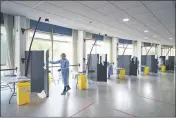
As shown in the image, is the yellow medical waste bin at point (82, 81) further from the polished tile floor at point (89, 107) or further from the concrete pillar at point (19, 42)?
the concrete pillar at point (19, 42)

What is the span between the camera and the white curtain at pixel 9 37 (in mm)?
5367

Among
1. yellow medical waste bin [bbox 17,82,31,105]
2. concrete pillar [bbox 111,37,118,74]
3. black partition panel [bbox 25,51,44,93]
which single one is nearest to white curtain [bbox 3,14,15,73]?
black partition panel [bbox 25,51,44,93]

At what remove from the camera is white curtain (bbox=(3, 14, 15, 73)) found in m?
5.37

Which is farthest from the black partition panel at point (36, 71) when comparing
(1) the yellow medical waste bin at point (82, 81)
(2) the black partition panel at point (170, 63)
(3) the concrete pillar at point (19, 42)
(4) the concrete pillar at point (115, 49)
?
(2) the black partition panel at point (170, 63)

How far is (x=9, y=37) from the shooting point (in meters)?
5.45

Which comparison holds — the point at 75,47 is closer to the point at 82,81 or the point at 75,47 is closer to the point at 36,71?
the point at 82,81

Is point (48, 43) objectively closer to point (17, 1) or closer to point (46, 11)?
point (46, 11)

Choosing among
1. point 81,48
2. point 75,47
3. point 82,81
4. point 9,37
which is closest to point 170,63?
point 81,48

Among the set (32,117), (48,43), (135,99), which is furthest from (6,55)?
(135,99)

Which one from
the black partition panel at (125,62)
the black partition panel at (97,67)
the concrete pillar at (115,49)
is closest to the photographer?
the black partition panel at (97,67)

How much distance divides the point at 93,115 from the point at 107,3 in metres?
3.06

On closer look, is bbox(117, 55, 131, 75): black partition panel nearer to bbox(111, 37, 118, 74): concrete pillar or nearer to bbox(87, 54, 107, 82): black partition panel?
bbox(111, 37, 118, 74): concrete pillar

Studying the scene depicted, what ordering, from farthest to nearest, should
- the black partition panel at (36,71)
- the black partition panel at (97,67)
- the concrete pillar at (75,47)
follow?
the concrete pillar at (75,47), the black partition panel at (97,67), the black partition panel at (36,71)

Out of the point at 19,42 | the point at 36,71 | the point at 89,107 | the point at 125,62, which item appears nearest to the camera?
the point at 89,107
